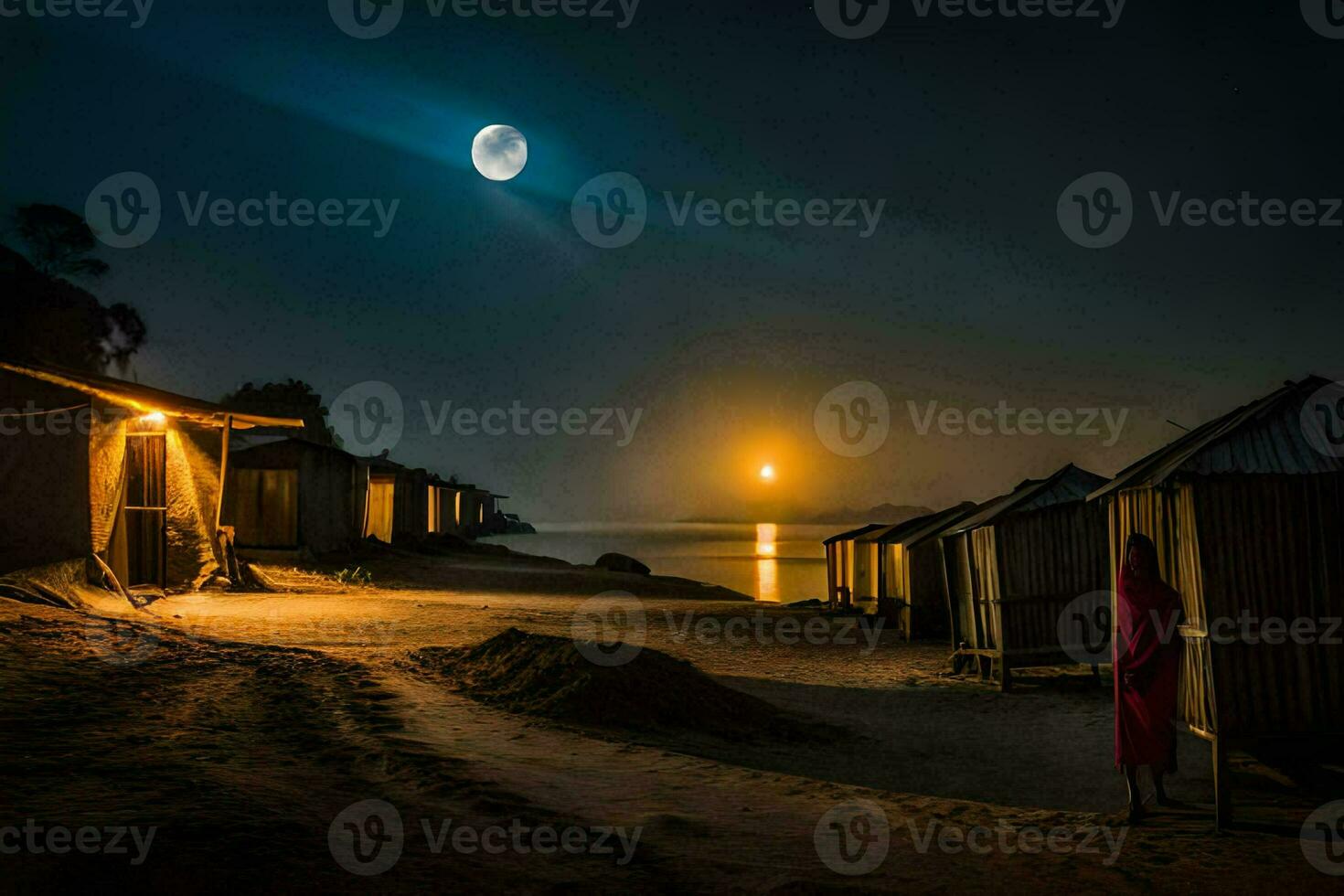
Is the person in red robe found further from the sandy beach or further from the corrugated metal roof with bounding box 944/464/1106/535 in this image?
the corrugated metal roof with bounding box 944/464/1106/535

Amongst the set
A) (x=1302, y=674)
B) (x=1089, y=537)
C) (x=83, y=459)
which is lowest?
(x=1302, y=674)

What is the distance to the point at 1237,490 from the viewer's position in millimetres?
8094

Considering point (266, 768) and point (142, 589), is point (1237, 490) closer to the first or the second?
point (266, 768)

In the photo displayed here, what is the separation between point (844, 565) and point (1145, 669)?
20.3 metres

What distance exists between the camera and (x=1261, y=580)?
805 centimetres

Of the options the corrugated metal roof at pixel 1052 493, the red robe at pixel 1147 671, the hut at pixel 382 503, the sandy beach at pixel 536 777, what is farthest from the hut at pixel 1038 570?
the hut at pixel 382 503

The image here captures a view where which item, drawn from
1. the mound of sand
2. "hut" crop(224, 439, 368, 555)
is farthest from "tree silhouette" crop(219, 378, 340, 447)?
the mound of sand

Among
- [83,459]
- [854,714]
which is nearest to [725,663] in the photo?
[854,714]

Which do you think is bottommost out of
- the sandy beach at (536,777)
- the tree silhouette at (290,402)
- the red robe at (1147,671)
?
the sandy beach at (536,777)

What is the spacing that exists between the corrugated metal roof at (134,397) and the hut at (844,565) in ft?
52.3

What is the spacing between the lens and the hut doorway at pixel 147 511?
19828 mm

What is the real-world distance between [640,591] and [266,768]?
87.4 feet

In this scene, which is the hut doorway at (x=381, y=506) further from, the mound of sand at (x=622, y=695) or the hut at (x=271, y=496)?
the mound of sand at (x=622, y=695)

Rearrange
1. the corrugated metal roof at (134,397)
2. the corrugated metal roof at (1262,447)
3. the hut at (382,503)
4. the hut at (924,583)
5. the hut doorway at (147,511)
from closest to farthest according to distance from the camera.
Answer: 1. the corrugated metal roof at (1262,447)
2. the corrugated metal roof at (134,397)
3. the hut doorway at (147,511)
4. the hut at (924,583)
5. the hut at (382,503)
